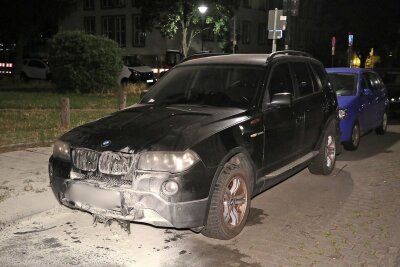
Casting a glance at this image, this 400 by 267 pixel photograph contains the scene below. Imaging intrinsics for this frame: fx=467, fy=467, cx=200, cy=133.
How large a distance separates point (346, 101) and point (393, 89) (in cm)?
776

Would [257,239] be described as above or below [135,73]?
below

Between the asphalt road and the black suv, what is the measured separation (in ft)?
1.01

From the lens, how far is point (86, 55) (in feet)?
56.5

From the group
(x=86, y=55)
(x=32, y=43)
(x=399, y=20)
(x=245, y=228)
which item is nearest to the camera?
(x=245, y=228)

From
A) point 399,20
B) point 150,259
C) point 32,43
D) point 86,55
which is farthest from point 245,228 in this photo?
point 32,43

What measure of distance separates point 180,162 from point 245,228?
4.88ft

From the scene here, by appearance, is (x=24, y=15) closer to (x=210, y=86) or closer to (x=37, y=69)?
(x=37, y=69)

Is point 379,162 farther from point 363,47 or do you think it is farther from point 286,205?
point 363,47

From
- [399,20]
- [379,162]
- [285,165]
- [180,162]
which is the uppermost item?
[399,20]

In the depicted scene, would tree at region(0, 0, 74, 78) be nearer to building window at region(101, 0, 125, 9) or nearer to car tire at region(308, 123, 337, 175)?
building window at region(101, 0, 125, 9)

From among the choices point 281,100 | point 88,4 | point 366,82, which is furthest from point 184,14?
point 281,100

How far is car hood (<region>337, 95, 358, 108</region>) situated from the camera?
8758mm

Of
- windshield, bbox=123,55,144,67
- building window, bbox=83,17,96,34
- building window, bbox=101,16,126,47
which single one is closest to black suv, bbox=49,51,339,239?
windshield, bbox=123,55,144,67

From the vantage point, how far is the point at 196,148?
421 centimetres
